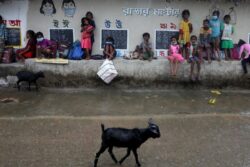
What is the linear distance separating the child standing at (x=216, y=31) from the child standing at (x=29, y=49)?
457 cm

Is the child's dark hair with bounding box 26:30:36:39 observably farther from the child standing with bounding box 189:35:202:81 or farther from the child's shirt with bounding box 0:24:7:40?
the child standing with bounding box 189:35:202:81

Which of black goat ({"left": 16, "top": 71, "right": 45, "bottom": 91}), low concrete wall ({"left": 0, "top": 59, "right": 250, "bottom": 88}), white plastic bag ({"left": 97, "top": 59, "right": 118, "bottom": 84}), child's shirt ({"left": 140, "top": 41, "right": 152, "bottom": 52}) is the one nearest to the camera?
black goat ({"left": 16, "top": 71, "right": 45, "bottom": 91})

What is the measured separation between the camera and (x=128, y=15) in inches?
459

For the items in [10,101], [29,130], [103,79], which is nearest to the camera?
[29,130]

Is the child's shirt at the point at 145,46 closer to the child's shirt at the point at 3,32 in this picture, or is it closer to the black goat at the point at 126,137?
the child's shirt at the point at 3,32

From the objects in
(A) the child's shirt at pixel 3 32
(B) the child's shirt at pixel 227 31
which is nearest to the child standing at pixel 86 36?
(A) the child's shirt at pixel 3 32

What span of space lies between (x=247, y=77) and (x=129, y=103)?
3.36m

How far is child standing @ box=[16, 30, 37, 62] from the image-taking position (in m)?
11.6

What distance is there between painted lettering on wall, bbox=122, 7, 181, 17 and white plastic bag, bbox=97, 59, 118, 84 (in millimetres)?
1476

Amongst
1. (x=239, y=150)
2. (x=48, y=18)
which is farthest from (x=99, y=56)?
(x=239, y=150)

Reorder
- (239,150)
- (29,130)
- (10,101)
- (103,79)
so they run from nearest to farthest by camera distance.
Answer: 1. (239,150)
2. (29,130)
3. (10,101)
4. (103,79)

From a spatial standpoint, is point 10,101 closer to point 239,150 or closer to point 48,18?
point 48,18

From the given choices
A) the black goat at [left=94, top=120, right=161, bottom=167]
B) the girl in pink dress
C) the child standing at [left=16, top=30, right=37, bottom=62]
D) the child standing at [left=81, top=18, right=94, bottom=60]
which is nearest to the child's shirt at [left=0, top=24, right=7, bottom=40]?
the child standing at [left=16, top=30, right=37, bottom=62]

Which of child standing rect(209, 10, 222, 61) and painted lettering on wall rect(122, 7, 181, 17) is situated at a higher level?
painted lettering on wall rect(122, 7, 181, 17)
